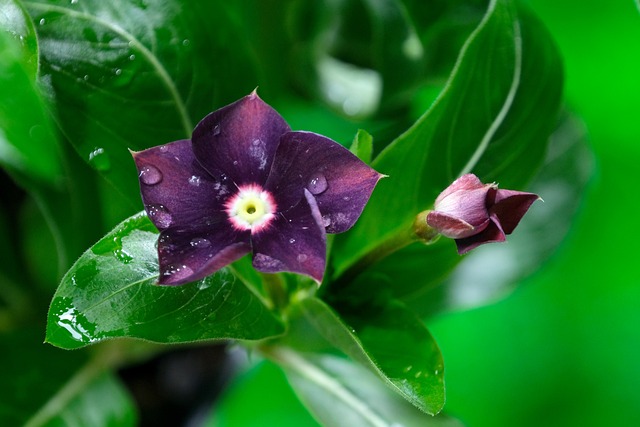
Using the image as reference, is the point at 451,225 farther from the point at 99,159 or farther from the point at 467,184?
the point at 99,159

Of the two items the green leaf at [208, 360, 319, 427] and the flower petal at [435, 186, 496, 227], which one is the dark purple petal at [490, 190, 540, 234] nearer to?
the flower petal at [435, 186, 496, 227]

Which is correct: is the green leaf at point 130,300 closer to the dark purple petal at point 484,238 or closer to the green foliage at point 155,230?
the green foliage at point 155,230

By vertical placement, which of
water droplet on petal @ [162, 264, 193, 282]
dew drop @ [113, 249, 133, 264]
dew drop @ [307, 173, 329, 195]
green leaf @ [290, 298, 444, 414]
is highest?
dew drop @ [307, 173, 329, 195]

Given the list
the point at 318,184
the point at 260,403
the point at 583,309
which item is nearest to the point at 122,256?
the point at 318,184

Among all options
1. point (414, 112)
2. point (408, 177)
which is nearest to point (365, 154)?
point (408, 177)

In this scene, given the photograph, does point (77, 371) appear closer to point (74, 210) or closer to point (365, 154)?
point (74, 210)

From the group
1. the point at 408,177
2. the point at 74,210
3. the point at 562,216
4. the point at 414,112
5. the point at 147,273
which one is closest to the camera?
the point at 147,273

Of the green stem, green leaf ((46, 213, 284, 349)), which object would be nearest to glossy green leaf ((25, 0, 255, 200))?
green leaf ((46, 213, 284, 349))
